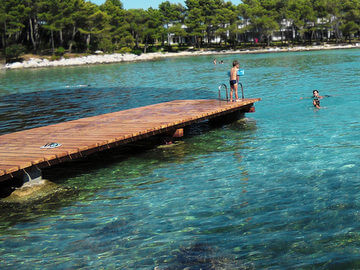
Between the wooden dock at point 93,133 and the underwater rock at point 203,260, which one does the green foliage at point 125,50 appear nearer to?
the wooden dock at point 93,133

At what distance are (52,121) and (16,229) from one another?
13.7m

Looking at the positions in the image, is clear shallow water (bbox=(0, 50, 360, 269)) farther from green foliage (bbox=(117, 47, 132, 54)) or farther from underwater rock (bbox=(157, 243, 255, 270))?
green foliage (bbox=(117, 47, 132, 54))

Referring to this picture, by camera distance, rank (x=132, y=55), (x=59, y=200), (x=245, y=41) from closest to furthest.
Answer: (x=59, y=200) < (x=132, y=55) < (x=245, y=41)

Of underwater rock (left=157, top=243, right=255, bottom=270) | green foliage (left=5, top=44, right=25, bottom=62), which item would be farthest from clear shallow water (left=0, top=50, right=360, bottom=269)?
green foliage (left=5, top=44, right=25, bottom=62)

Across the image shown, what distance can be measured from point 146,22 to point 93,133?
106577 millimetres

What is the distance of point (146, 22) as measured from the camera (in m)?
114

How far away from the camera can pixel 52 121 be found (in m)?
21.4

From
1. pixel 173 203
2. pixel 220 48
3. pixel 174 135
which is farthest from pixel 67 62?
pixel 173 203

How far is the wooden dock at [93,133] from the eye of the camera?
409 inches

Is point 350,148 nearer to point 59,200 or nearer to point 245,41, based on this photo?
point 59,200

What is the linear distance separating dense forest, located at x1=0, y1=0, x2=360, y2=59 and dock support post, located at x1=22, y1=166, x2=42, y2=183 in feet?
269

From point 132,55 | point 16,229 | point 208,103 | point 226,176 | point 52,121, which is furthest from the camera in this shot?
point 132,55

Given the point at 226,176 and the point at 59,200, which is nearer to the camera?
the point at 59,200

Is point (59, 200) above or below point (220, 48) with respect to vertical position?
below
